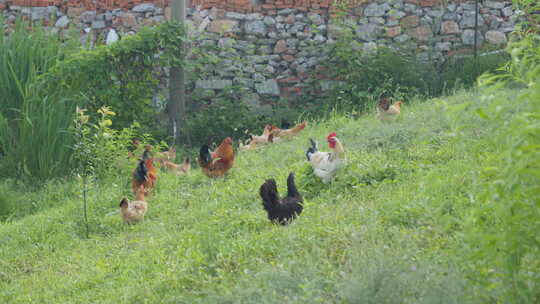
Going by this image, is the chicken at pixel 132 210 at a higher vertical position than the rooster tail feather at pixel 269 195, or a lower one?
lower

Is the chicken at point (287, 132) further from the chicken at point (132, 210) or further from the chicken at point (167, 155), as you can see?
the chicken at point (132, 210)

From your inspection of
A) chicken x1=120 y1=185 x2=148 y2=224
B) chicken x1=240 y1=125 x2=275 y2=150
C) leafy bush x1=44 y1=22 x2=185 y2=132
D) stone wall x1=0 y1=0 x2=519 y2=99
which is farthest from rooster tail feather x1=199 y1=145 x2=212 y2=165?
stone wall x1=0 y1=0 x2=519 y2=99

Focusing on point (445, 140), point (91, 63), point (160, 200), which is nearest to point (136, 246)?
point (160, 200)

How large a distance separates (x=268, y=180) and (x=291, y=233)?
71 centimetres

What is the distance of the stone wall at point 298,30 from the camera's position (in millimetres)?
12047

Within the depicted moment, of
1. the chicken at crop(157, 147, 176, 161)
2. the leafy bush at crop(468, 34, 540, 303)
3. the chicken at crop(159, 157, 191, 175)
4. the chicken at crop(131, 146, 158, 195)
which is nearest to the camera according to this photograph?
the leafy bush at crop(468, 34, 540, 303)

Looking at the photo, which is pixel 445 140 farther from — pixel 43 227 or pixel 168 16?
pixel 168 16

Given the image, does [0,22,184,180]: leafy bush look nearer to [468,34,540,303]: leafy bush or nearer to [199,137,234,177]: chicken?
[199,137,234,177]: chicken

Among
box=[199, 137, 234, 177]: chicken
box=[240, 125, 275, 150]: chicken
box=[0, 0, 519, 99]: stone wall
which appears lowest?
box=[240, 125, 275, 150]: chicken

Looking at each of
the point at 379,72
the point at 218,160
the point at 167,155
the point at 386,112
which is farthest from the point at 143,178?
the point at 379,72

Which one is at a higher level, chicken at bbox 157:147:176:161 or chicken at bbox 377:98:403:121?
chicken at bbox 377:98:403:121

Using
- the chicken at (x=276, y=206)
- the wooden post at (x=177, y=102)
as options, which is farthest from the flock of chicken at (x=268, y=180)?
the wooden post at (x=177, y=102)

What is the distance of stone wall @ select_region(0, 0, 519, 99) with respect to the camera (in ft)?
39.5

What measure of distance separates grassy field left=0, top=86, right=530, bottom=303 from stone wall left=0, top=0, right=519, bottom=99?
145 inches
